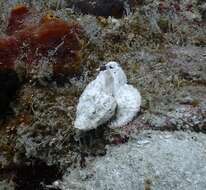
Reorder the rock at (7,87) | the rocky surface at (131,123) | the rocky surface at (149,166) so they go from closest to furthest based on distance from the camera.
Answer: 1. the rocky surface at (149,166)
2. the rocky surface at (131,123)
3. the rock at (7,87)

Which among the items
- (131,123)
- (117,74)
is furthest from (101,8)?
(131,123)

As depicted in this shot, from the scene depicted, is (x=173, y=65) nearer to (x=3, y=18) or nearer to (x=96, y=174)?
(x=96, y=174)

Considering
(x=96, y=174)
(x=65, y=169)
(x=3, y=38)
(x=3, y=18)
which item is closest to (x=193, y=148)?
(x=96, y=174)

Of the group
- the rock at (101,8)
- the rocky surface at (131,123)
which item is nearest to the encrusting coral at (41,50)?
the rocky surface at (131,123)

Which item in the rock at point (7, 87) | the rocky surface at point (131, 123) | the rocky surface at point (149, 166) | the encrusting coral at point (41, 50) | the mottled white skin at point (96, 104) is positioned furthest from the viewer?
the encrusting coral at point (41, 50)

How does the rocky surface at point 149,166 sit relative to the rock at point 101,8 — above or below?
below

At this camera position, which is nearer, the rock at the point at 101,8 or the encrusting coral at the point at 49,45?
the encrusting coral at the point at 49,45

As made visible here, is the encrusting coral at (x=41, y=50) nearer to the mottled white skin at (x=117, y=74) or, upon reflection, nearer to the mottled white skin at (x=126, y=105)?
the mottled white skin at (x=117, y=74)

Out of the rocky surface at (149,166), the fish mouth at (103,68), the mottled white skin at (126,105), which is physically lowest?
the rocky surface at (149,166)
